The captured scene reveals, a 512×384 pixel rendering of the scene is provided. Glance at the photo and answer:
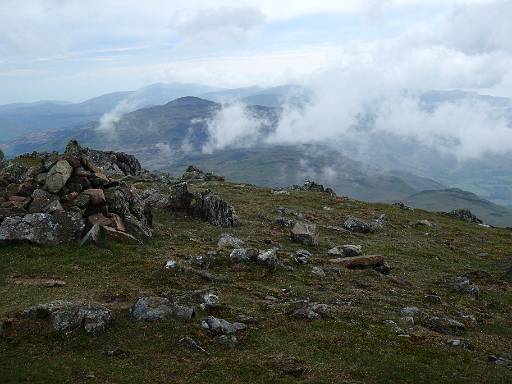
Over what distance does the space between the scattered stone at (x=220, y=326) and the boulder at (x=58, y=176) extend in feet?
71.2

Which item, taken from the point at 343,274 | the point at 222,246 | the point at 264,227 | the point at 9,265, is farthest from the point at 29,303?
the point at 264,227

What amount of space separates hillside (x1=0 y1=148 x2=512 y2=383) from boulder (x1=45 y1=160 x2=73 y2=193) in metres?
1.44

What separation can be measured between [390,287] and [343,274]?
382cm

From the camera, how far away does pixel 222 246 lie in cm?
4172

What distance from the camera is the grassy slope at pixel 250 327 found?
23.0m

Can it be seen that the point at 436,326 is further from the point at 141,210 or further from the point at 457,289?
the point at 141,210

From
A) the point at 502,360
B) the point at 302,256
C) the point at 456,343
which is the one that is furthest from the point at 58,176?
the point at 502,360

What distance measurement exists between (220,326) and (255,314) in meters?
3.03

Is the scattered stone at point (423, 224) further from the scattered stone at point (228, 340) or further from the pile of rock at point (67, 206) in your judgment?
the scattered stone at point (228, 340)

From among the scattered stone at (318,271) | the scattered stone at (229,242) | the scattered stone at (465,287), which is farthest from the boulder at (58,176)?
the scattered stone at (465,287)

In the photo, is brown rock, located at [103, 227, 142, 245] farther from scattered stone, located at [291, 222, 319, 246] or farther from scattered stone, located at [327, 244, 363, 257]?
scattered stone, located at [327, 244, 363, 257]

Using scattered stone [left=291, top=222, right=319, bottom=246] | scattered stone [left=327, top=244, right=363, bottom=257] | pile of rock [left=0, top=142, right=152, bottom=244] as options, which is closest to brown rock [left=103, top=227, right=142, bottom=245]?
pile of rock [left=0, top=142, right=152, bottom=244]

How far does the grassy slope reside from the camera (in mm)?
22953

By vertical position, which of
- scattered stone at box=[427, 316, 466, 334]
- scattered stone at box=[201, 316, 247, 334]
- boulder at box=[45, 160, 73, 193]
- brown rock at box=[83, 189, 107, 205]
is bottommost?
scattered stone at box=[427, 316, 466, 334]
